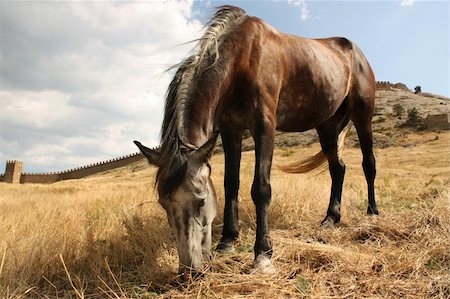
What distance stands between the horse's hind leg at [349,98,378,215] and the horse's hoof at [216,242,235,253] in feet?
10.4

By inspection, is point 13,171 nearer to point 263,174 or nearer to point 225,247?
point 225,247

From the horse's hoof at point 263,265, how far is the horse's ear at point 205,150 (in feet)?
3.82

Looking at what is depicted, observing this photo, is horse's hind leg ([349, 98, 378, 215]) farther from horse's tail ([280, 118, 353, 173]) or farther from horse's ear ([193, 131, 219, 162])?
horse's ear ([193, 131, 219, 162])

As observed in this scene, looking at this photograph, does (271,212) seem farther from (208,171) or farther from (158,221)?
(208,171)

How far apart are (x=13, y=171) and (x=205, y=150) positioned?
82.3m

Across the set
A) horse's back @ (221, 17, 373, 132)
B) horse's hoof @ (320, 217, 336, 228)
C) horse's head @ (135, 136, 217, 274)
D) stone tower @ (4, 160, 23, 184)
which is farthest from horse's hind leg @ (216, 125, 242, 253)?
stone tower @ (4, 160, 23, 184)

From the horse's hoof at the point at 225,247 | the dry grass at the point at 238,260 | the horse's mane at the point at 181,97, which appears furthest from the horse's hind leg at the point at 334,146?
the horse's mane at the point at 181,97

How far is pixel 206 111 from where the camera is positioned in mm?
3811

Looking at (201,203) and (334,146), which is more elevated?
(334,146)

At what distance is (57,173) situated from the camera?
79.9m

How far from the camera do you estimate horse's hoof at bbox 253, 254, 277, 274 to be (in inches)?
142

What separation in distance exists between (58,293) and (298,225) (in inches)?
139

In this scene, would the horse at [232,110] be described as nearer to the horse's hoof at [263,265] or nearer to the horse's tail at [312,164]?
the horse's hoof at [263,265]

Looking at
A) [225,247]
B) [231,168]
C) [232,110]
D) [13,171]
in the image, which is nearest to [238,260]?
[225,247]
